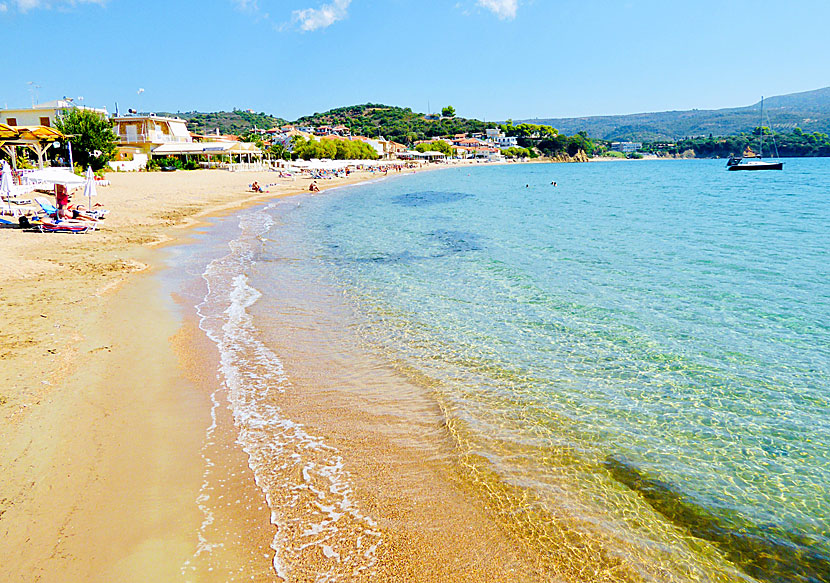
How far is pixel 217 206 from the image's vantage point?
3153cm

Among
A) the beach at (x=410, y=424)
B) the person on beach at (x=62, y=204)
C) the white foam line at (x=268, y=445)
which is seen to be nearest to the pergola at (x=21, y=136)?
the person on beach at (x=62, y=204)

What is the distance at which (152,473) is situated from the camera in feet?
16.2

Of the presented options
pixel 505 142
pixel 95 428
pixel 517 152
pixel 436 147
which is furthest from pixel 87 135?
pixel 505 142

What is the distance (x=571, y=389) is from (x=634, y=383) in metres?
0.94

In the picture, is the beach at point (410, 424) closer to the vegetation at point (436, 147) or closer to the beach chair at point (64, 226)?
the beach chair at point (64, 226)

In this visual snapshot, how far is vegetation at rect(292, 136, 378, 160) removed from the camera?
81.9 metres

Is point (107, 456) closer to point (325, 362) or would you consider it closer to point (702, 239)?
point (325, 362)

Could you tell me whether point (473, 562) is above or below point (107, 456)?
below

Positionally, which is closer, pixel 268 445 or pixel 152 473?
pixel 152 473

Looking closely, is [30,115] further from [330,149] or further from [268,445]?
[268,445]

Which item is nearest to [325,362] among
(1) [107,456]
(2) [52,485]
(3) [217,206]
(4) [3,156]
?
(1) [107,456]

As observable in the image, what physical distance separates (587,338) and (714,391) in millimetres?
2249

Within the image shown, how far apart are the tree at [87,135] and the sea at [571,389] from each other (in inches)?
1024

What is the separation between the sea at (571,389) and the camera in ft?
14.1
